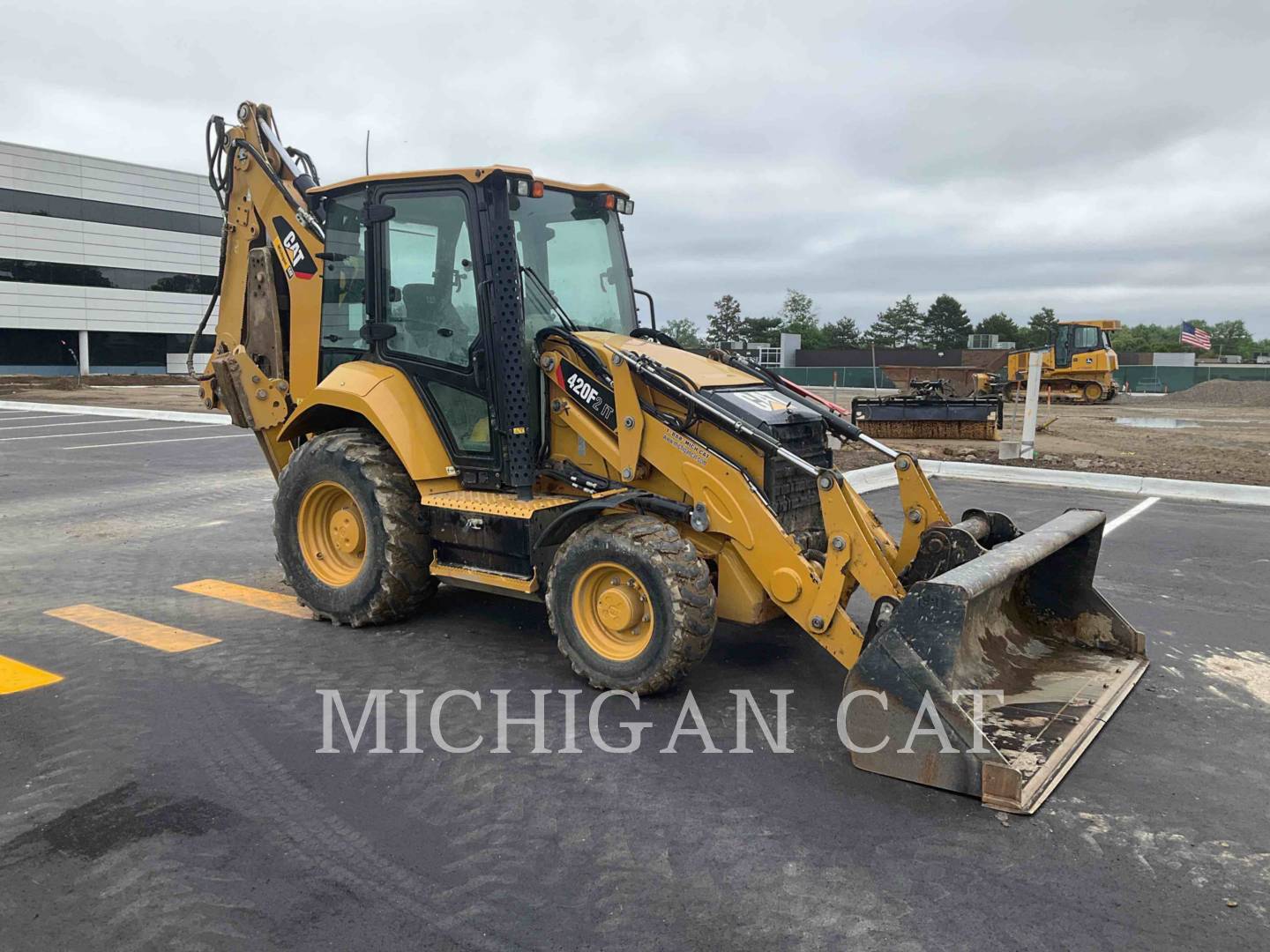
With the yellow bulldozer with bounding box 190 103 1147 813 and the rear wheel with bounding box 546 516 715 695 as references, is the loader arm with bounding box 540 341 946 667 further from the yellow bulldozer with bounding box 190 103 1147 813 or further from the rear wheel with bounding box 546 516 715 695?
the rear wheel with bounding box 546 516 715 695

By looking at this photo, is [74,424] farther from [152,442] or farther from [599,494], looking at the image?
[599,494]

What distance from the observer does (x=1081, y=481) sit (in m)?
12.8

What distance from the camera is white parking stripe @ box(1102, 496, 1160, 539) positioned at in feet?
31.5

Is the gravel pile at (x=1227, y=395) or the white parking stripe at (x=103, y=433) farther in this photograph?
→ the gravel pile at (x=1227, y=395)

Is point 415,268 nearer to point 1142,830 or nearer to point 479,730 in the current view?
point 479,730

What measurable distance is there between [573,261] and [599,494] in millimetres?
1563

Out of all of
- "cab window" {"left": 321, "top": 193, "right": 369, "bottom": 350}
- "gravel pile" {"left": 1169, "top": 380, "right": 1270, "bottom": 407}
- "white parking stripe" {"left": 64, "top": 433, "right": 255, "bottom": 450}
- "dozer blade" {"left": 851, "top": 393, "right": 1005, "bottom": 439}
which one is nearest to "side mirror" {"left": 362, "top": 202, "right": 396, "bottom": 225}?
"cab window" {"left": 321, "top": 193, "right": 369, "bottom": 350}

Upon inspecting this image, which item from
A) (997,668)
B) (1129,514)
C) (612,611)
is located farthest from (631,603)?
(1129,514)

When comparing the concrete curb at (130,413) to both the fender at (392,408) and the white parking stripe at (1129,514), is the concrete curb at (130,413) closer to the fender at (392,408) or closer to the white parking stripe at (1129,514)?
the fender at (392,408)

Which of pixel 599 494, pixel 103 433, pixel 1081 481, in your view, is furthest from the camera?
pixel 103 433

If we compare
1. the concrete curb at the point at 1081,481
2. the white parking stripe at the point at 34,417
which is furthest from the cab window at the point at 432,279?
the white parking stripe at the point at 34,417

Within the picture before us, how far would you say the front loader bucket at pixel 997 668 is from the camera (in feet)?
12.4

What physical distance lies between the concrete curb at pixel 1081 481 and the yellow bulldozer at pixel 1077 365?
20.3 m

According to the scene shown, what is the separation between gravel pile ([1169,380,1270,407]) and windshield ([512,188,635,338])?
118ft
